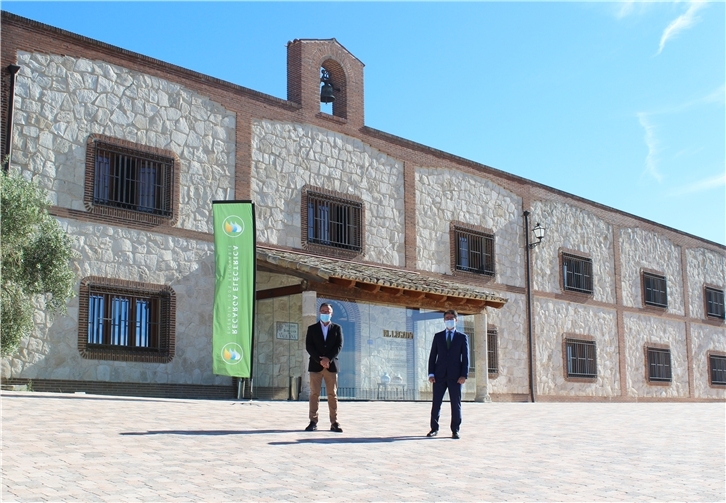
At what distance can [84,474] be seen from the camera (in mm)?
6809

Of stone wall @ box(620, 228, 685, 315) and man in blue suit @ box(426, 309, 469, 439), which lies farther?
stone wall @ box(620, 228, 685, 315)

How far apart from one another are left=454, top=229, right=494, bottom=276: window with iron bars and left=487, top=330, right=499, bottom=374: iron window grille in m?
1.95

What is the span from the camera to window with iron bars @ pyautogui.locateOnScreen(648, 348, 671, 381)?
33.0 meters

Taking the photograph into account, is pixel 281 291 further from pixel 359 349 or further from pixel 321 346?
pixel 321 346

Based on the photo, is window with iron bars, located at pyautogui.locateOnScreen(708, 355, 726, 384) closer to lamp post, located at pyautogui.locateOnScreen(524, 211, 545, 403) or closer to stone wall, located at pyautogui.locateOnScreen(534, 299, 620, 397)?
stone wall, located at pyautogui.locateOnScreen(534, 299, 620, 397)

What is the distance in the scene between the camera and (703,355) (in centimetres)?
3653

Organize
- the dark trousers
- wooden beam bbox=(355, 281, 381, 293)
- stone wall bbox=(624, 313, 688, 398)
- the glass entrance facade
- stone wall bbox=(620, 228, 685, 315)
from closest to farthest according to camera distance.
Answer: the dark trousers
wooden beam bbox=(355, 281, 381, 293)
the glass entrance facade
stone wall bbox=(624, 313, 688, 398)
stone wall bbox=(620, 228, 685, 315)

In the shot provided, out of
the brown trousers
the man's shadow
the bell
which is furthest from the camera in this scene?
the bell

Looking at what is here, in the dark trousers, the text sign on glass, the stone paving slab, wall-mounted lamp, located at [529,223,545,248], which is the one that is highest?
wall-mounted lamp, located at [529,223,545,248]

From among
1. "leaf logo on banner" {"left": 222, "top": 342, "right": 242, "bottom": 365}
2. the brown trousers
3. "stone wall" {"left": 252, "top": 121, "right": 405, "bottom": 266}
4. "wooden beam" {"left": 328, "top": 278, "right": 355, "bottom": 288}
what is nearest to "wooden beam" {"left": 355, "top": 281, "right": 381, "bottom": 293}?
"wooden beam" {"left": 328, "top": 278, "right": 355, "bottom": 288}

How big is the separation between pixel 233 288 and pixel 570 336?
1579 centimetres

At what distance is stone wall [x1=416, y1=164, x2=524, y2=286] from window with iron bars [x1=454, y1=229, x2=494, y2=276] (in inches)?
11.0

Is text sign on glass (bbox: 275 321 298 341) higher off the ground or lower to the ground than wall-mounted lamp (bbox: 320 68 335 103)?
lower

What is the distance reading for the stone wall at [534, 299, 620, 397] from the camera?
27.9 meters
